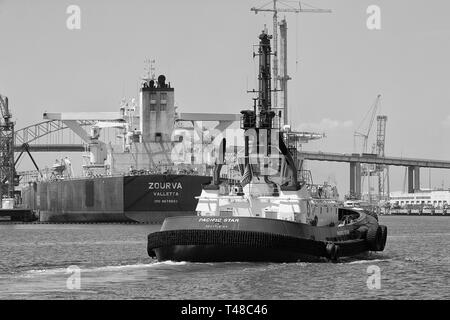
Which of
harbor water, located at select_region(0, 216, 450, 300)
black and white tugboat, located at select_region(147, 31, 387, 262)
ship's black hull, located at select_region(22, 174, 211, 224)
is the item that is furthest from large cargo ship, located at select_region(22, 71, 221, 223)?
black and white tugboat, located at select_region(147, 31, 387, 262)

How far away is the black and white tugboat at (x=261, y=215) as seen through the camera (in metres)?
37.9

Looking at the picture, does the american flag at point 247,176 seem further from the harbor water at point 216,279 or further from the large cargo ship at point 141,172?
the large cargo ship at point 141,172

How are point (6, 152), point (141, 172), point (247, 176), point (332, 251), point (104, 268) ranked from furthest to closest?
point (6, 152) → point (141, 172) → point (247, 176) → point (332, 251) → point (104, 268)

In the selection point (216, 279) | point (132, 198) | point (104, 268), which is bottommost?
point (104, 268)

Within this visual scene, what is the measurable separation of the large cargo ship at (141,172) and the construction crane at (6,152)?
26269 millimetres

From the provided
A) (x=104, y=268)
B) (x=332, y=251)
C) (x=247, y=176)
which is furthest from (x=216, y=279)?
(x=332, y=251)

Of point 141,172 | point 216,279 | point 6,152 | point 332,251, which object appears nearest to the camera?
point 216,279

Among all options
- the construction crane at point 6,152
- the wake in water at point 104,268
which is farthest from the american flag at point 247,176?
the construction crane at point 6,152

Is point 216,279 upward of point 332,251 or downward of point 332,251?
downward

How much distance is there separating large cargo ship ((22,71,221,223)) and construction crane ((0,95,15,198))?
2627 cm

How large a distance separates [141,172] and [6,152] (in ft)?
162

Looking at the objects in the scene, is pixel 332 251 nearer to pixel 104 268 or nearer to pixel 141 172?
pixel 104 268

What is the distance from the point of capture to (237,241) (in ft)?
124

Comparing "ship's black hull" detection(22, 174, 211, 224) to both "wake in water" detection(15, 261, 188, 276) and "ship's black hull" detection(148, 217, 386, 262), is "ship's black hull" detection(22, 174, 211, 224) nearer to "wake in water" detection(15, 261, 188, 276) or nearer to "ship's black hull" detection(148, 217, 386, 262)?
"wake in water" detection(15, 261, 188, 276)
